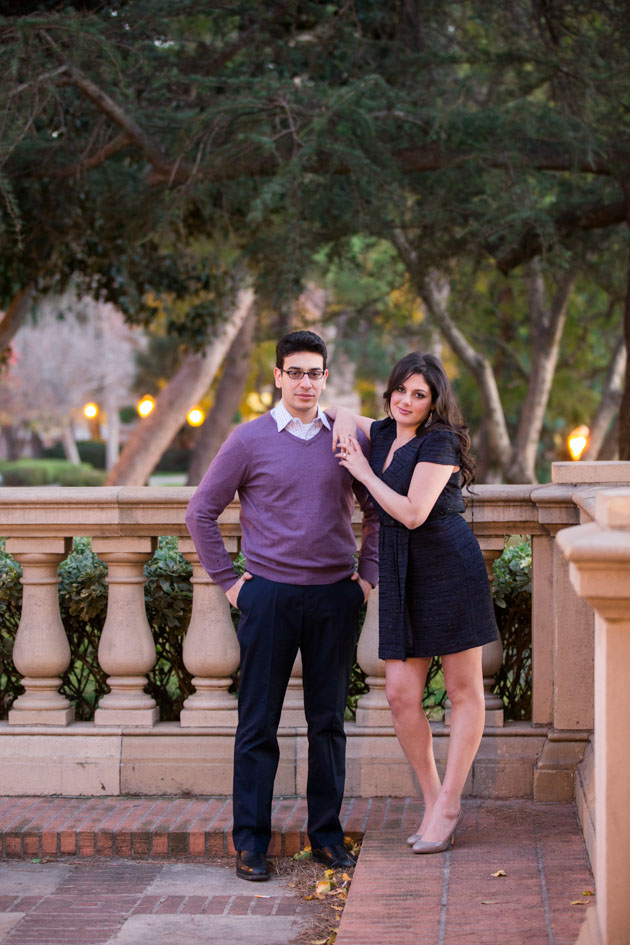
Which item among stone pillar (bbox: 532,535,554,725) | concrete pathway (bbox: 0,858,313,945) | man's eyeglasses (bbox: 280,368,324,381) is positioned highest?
man's eyeglasses (bbox: 280,368,324,381)

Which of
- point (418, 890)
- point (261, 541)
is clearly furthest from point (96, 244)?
point (418, 890)

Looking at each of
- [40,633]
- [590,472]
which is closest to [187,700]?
[40,633]

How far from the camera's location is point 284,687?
4.54 meters

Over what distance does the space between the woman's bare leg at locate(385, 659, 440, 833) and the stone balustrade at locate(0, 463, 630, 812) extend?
58 centimetres

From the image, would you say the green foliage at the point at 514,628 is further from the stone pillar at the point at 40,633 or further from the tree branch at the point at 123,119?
the tree branch at the point at 123,119

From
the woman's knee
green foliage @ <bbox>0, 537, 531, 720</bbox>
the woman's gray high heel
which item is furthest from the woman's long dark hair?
the woman's gray high heel

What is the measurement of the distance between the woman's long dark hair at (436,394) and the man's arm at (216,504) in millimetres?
646

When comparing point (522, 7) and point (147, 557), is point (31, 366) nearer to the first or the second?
point (522, 7)

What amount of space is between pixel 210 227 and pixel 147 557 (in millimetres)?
7527

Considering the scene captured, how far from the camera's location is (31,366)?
152 feet

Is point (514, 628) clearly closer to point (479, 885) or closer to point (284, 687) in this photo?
point (284, 687)

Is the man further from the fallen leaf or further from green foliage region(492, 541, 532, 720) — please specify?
green foliage region(492, 541, 532, 720)

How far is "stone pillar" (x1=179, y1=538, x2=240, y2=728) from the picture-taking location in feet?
16.8

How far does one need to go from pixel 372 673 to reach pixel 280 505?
1.18 metres
